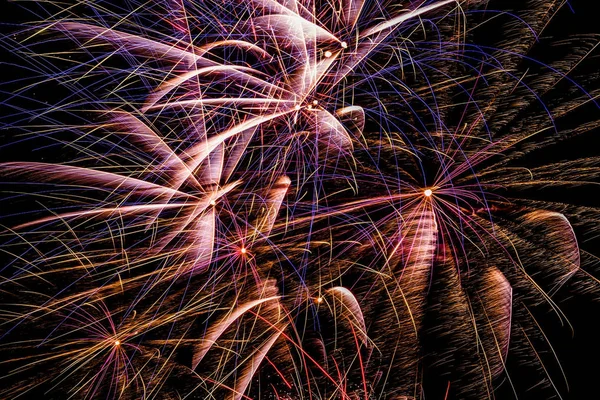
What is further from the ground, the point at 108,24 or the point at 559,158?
the point at 108,24

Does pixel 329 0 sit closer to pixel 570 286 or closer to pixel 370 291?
pixel 370 291

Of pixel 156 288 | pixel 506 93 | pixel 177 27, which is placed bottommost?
pixel 156 288

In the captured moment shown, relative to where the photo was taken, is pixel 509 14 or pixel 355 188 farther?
pixel 355 188

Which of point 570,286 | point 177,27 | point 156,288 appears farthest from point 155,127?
point 570,286

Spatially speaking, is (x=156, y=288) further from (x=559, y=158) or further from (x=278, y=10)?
(x=559, y=158)

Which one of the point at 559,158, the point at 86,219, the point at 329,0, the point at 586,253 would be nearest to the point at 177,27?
the point at 329,0

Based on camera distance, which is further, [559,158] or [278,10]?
[559,158]
